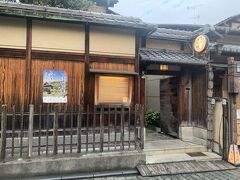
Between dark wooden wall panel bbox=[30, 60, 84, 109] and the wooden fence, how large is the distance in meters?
0.37

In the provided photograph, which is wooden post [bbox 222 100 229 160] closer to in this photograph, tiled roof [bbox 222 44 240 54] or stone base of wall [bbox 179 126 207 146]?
stone base of wall [bbox 179 126 207 146]

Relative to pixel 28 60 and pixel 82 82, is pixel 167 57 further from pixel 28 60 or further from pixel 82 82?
pixel 28 60

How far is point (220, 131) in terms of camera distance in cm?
863

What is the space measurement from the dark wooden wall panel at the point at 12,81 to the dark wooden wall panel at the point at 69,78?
0.35m

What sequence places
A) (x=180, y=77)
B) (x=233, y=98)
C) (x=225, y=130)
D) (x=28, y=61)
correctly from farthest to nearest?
(x=180, y=77) → (x=225, y=130) → (x=233, y=98) → (x=28, y=61)

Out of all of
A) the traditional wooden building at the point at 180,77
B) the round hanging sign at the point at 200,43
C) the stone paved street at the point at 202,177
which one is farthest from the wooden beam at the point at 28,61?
the round hanging sign at the point at 200,43

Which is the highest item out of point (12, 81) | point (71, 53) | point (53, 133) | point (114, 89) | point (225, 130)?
point (71, 53)

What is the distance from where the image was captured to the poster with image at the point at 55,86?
7.73 m

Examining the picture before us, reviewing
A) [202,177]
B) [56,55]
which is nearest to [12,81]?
[56,55]

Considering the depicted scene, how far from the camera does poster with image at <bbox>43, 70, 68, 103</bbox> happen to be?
7734mm

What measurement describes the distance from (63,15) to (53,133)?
13.2 ft

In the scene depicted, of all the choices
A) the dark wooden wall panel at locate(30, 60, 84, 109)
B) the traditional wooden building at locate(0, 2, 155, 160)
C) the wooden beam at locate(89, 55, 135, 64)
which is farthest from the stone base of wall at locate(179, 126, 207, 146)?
the dark wooden wall panel at locate(30, 60, 84, 109)

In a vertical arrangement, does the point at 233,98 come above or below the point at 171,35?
below

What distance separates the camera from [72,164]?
6.70m
